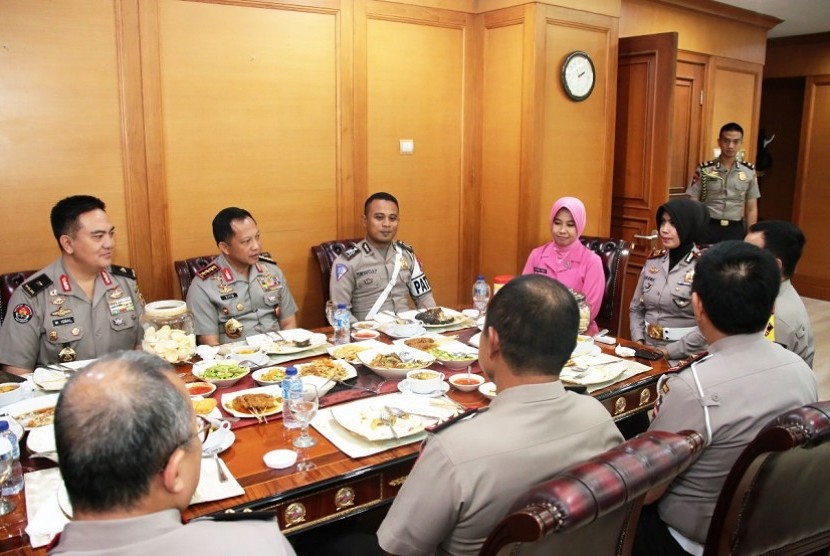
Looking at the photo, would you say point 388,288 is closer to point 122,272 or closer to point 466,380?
point 122,272

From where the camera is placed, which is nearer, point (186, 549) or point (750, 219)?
point (186, 549)

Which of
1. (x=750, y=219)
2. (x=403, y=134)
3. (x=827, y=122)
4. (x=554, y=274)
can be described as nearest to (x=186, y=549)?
(x=554, y=274)

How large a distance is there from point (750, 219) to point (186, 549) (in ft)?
20.3

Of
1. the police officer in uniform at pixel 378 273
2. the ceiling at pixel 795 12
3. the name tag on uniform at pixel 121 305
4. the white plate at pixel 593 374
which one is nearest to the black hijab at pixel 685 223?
the white plate at pixel 593 374

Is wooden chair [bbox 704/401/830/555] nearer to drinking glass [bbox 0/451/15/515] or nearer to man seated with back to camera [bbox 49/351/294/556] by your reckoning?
man seated with back to camera [bbox 49/351/294/556]

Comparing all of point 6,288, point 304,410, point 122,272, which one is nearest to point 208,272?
point 122,272

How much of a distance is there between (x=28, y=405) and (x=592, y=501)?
1679 mm

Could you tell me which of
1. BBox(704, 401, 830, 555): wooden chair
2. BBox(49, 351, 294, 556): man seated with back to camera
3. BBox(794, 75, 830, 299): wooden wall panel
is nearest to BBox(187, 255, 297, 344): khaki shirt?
BBox(49, 351, 294, 556): man seated with back to camera

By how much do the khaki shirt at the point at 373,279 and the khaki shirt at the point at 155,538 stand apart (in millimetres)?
2514

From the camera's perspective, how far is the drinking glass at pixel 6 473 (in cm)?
152

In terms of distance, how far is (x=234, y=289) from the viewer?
3168 millimetres

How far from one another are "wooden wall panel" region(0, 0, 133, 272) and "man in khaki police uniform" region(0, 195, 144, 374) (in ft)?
2.16

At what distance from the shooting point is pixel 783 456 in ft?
4.89

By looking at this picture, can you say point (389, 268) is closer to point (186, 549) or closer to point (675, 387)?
point (675, 387)
